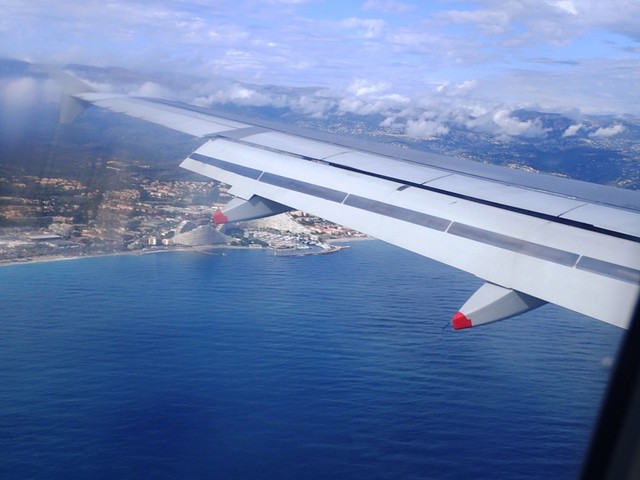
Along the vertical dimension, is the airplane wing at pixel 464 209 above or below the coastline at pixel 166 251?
above

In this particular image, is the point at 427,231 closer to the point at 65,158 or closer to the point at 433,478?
the point at 433,478

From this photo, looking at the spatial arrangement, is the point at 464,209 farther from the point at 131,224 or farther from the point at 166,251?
the point at 131,224

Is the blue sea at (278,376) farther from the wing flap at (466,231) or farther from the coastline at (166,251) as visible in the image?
the wing flap at (466,231)

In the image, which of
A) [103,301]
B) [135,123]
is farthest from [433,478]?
[135,123]

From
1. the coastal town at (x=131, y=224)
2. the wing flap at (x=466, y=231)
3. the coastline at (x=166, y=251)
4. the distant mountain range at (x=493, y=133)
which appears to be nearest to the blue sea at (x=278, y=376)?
the coastline at (x=166, y=251)

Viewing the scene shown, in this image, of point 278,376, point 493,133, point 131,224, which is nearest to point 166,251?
point 131,224

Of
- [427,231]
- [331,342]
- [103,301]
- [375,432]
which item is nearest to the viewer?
[427,231]

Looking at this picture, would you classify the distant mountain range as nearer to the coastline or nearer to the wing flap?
the coastline
